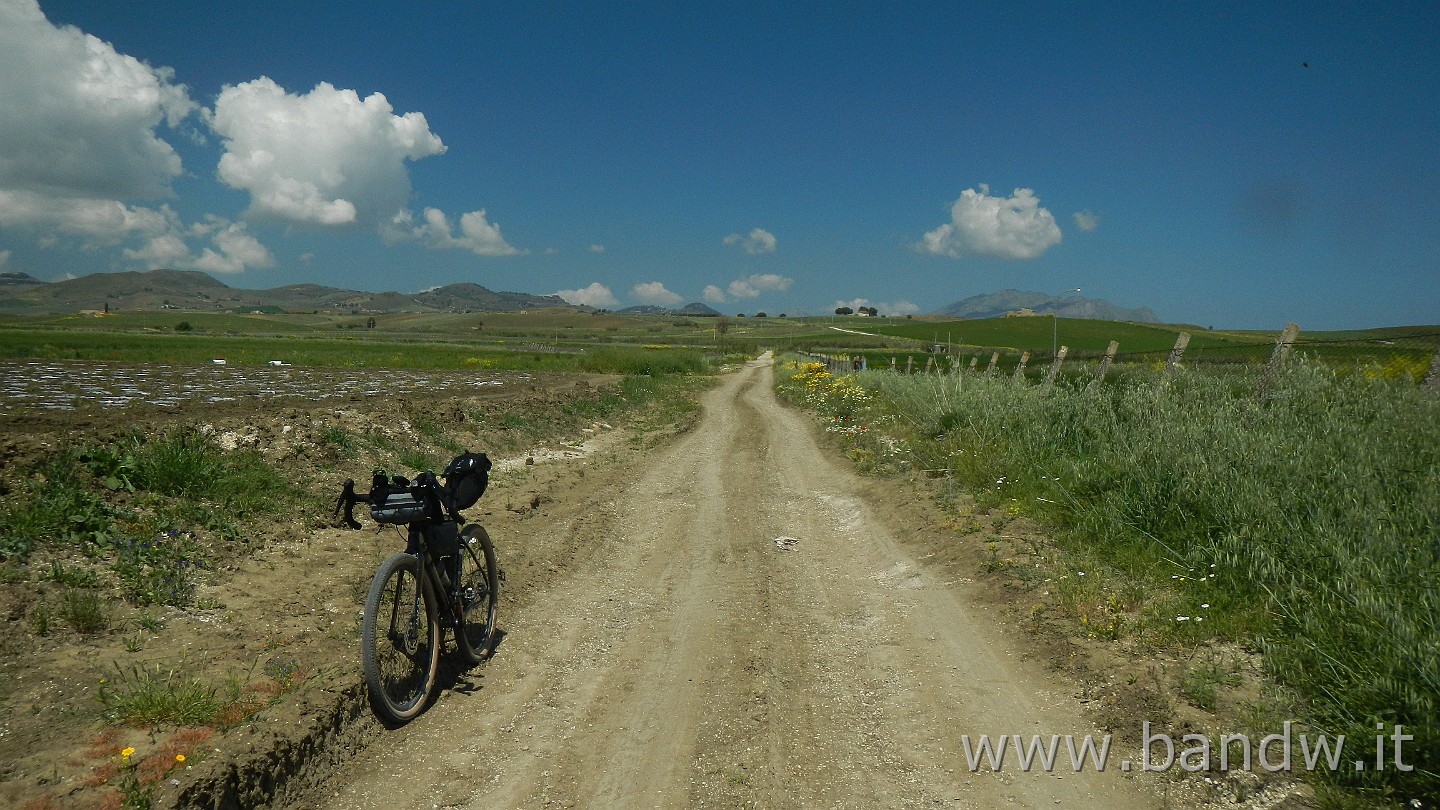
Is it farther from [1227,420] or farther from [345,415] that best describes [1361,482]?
[345,415]

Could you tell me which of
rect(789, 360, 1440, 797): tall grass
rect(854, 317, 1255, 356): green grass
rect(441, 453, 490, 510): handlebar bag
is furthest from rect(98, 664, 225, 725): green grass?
rect(854, 317, 1255, 356): green grass

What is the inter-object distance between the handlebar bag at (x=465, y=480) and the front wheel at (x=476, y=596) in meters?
0.36

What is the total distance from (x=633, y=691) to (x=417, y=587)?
61.4 inches

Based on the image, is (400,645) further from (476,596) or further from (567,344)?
(567,344)

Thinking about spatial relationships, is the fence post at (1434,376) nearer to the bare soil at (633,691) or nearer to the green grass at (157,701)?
the bare soil at (633,691)

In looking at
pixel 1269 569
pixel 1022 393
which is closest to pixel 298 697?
pixel 1269 569

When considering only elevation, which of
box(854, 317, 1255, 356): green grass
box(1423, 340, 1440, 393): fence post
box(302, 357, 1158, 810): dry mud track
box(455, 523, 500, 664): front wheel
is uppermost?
box(854, 317, 1255, 356): green grass

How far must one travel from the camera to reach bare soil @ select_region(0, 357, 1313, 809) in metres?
3.52

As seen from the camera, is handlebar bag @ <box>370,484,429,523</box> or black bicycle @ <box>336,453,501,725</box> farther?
handlebar bag @ <box>370,484,429,523</box>

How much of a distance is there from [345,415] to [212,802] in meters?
9.85

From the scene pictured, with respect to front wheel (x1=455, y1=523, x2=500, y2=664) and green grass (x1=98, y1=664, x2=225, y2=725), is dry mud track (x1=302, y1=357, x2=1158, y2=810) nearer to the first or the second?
front wheel (x1=455, y1=523, x2=500, y2=664)

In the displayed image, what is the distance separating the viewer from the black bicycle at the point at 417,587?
4184 mm

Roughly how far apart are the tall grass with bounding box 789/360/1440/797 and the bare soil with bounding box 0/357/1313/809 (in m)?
0.73

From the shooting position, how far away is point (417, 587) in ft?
14.5
